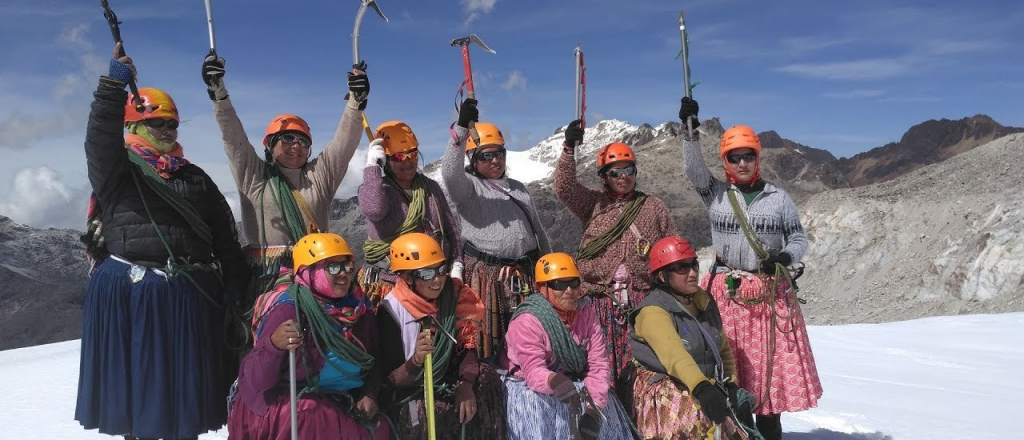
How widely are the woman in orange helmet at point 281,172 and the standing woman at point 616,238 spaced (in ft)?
4.67

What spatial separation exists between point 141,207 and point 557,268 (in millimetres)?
1928

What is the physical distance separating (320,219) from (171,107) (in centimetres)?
90

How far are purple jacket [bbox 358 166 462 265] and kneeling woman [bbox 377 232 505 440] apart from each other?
0.52 meters

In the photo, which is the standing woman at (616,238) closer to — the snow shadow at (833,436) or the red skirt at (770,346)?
the red skirt at (770,346)

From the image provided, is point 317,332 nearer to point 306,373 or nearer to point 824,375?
point 306,373

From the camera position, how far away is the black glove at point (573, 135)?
482 centimetres

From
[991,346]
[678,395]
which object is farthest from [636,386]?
[991,346]

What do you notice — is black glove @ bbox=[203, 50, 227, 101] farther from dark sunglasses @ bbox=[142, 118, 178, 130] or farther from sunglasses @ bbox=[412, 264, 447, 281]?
sunglasses @ bbox=[412, 264, 447, 281]

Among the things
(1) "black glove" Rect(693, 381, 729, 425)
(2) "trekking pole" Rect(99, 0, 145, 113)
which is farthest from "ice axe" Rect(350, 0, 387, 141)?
(1) "black glove" Rect(693, 381, 729, 425)

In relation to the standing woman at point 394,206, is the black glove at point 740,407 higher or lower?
lower

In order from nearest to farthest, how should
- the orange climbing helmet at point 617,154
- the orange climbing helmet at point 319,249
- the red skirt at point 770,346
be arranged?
the orange climbing helmet at point 319,249 < the red skirt at point 770,346 < the orange climbing helmet at point 617,154

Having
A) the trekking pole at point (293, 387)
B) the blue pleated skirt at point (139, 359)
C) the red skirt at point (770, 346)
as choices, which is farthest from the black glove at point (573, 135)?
the blue pleated skirt at point (139, 359)

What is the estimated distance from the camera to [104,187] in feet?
10.8

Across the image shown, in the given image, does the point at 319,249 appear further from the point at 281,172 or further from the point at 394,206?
the point at 394,206
